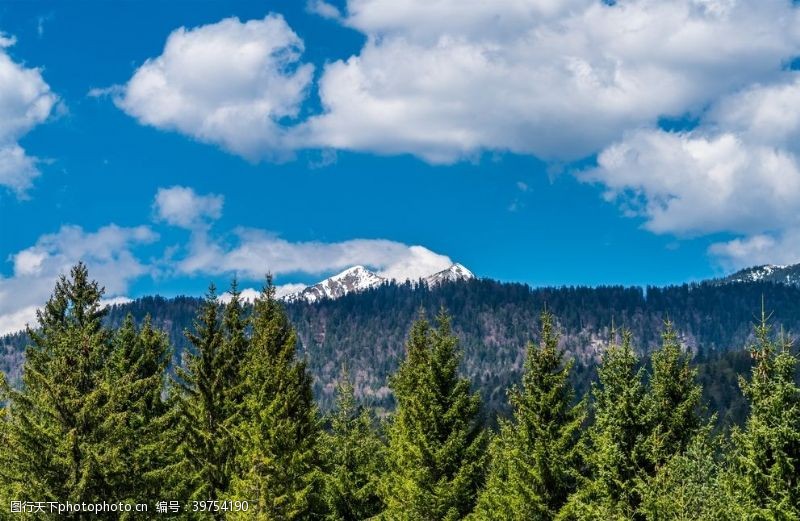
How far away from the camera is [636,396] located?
113 feet

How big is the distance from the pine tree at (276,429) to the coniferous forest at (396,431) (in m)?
0.10

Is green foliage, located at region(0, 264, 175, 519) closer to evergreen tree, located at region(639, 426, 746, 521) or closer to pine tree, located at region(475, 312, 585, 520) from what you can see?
pine tree, located at region(475, 312, 585, 520)

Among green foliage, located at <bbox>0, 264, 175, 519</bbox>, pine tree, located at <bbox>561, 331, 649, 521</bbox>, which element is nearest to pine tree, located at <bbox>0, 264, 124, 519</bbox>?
green foliage, located at <bbox>0, 264, 175, 519</bbox>

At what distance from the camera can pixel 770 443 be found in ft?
97.5

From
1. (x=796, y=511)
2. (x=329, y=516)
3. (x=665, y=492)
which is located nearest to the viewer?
(x=796, y=511)

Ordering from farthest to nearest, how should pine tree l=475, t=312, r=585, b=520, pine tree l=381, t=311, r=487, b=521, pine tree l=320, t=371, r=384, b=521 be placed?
pine tree l=320, t=371, r=384, b=521
pine tree l=381, t=311, r=487, b=521
pine tree l=475, t=312, r=585, b=520

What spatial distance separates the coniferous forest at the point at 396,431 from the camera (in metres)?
32.0

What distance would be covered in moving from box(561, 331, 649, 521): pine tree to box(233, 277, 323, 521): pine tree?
44.4ft

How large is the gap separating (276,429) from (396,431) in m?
11.5

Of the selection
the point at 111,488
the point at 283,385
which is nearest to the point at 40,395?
the point at 111,488

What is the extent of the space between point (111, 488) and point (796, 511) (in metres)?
26.2

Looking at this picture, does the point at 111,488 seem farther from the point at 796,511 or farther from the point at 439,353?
the point at 796,511

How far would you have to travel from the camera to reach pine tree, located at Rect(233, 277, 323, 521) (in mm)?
39438

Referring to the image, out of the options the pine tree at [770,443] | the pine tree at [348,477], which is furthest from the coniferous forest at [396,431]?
the pine tree at [348,477]
